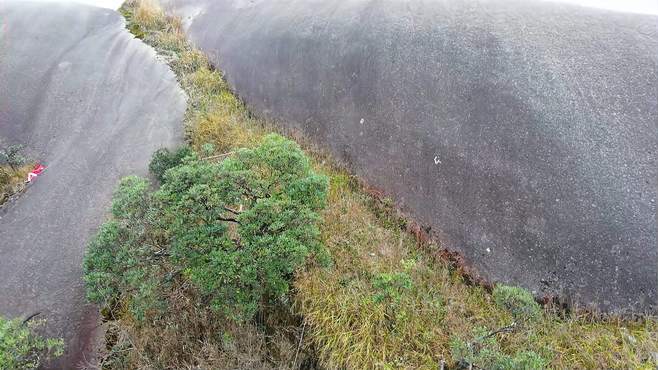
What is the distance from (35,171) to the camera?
685 centimetres

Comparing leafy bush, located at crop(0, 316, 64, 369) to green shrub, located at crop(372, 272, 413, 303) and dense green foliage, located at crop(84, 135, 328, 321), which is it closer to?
dense green foliage, located at crop(84, 135, 328, 321)

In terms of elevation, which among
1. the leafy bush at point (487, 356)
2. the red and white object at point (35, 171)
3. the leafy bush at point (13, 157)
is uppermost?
the leafy bush at point (487, 356)

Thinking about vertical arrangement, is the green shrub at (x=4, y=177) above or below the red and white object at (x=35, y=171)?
below

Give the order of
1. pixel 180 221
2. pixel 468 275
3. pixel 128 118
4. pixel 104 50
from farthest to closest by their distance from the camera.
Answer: pixel 104 50
pixel 128 118
pixel 468 275
pixel 180 221

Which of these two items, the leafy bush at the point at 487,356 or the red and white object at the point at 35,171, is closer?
the leafy bush at the point at 487,356

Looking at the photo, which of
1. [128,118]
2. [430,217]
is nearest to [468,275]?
[430,217]

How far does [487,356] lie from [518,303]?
670mm

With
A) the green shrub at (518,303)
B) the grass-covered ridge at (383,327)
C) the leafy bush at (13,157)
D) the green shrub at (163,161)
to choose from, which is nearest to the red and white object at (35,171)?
the leafy bush at (13,157)

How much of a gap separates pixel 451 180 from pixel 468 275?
1.14 m

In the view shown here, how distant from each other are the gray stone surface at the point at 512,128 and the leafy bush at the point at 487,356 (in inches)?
42.7

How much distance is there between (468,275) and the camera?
4988 mm

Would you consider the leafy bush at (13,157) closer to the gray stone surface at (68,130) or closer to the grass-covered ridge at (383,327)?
the gray stone surface at (68,130)

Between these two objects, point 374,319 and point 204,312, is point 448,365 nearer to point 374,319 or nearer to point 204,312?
point 374,319

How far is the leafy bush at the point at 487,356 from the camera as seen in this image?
3.42m
